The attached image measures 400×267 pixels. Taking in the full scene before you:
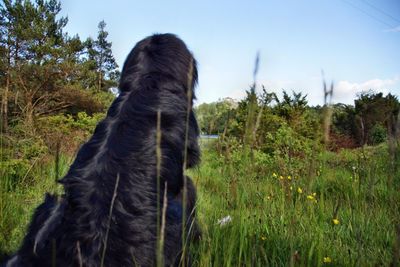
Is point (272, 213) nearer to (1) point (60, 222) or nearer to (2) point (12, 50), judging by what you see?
(1) point (60, 222)

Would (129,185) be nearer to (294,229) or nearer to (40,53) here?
(294,229)

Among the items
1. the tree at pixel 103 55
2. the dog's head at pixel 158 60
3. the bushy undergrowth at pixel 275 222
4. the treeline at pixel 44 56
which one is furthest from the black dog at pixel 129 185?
the tree at pixel 103 55

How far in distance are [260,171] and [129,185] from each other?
4.28 metres

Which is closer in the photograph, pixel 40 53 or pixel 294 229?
pixel 294 229

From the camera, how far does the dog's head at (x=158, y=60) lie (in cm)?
200

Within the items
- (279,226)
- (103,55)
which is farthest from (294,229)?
(103,55)

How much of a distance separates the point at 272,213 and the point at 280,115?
8068 millimetres

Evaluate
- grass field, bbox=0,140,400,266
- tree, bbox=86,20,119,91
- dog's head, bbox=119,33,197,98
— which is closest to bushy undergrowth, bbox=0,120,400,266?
grass field, bbox=0,140,400,266

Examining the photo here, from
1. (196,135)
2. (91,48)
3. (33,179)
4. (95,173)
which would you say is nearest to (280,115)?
(33,179)

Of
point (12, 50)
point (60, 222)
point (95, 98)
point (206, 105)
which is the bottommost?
point (60, 222)

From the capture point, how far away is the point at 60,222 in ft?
4.75

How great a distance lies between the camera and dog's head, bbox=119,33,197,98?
2002 millimetres

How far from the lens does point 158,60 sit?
2027 mm

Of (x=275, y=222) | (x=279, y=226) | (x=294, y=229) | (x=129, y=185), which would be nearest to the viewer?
(x=129, y=185)
